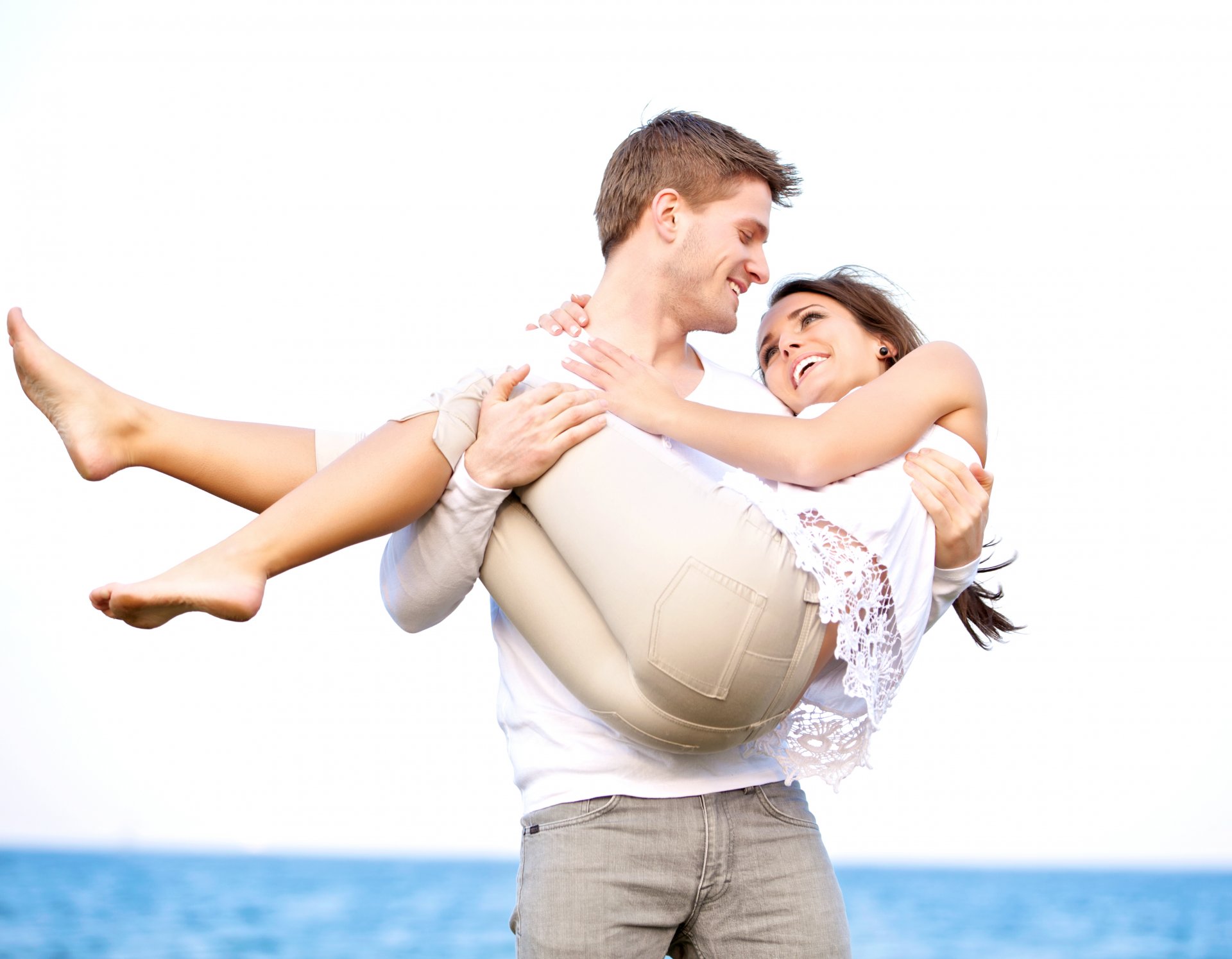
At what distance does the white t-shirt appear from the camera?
2115 mm

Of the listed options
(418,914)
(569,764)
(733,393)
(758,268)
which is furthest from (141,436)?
(418,914)

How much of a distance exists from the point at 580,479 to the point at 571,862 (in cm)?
69

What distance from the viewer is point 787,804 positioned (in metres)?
2.32

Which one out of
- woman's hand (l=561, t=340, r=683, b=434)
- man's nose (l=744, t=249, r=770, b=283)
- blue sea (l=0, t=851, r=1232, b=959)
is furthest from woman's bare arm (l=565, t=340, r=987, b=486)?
blue sea (l=0, t=851, r=1232, b=959)

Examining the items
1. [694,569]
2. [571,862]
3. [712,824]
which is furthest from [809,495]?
[571,862]

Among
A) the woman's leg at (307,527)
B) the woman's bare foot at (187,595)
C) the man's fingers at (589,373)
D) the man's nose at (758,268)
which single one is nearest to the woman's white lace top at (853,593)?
the man's fingers at (589,373)

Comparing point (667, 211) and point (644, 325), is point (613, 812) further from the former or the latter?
point (667, 211)

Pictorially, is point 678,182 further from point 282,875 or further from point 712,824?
point 282,875

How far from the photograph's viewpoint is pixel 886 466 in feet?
7.43

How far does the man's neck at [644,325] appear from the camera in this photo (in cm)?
268

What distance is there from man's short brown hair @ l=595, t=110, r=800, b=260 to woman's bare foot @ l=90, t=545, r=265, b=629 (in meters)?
1.35

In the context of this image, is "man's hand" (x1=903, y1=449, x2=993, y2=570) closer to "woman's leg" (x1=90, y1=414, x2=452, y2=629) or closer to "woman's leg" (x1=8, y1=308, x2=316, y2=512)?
"woman's leg" (x1=90, y1=414, x2=452, y2=629)

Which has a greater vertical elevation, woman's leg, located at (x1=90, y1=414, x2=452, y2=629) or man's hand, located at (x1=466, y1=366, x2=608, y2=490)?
man's hand, located at (x1=466, y1=366, x2=608, y2=490)

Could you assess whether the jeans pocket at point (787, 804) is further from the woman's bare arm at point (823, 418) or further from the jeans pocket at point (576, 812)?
the woman's bare arm at point (823, 418)
